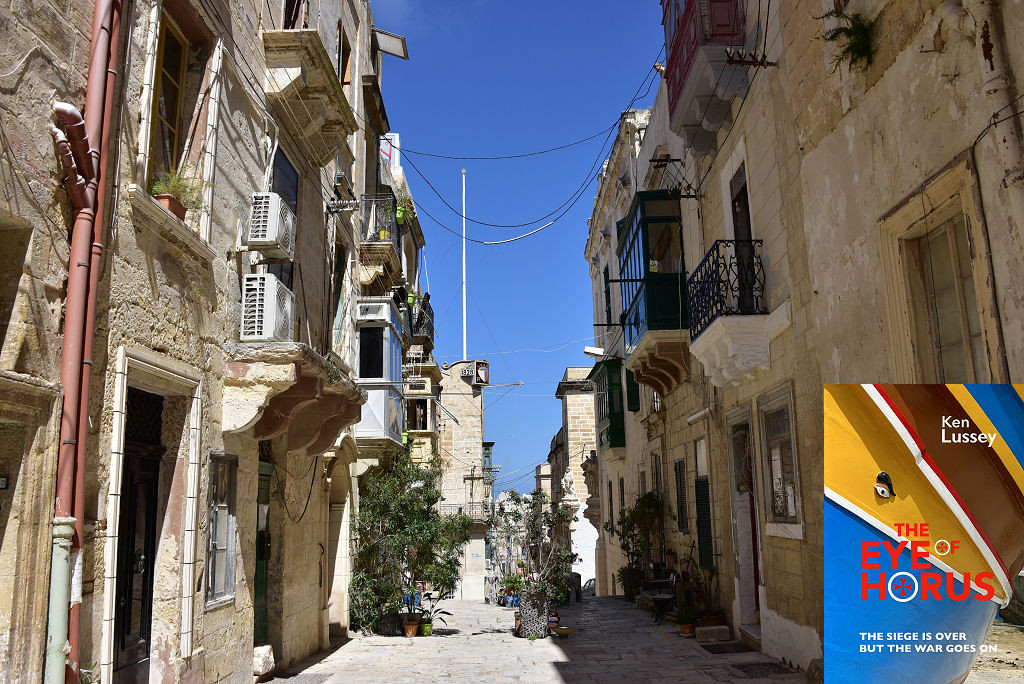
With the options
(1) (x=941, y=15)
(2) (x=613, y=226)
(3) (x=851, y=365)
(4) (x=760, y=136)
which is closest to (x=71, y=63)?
(1) (x=941, y=15)

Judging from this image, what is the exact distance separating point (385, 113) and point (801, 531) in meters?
11.8

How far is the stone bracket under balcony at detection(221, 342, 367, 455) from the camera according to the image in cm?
730

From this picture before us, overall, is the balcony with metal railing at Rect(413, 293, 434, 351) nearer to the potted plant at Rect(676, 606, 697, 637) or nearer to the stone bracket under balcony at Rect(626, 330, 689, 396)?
the stone bracket under balcony at Rect(626, 330, 689, 396)

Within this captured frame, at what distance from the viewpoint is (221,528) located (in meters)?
7.14

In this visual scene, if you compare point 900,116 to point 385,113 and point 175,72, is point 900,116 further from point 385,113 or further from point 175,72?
point 385,113

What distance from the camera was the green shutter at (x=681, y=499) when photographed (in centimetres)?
1335

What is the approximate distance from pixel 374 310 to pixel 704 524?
668cm

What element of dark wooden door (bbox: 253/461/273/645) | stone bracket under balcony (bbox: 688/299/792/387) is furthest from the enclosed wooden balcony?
dark wooden door (bbox: 253/461/273/645)

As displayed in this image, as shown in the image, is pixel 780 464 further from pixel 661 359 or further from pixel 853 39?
pixel 853 39

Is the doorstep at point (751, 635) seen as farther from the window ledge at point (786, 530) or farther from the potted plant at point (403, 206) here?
the potted plant at point (403, 206)

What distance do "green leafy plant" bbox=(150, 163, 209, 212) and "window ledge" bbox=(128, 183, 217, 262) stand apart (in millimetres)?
252

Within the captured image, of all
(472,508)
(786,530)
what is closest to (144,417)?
(786,530)

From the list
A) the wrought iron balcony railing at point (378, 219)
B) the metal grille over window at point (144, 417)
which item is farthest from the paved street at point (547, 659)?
the wrought iron balcony railing at point (378, 219)

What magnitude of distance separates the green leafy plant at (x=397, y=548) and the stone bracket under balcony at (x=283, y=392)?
3.35 metres
